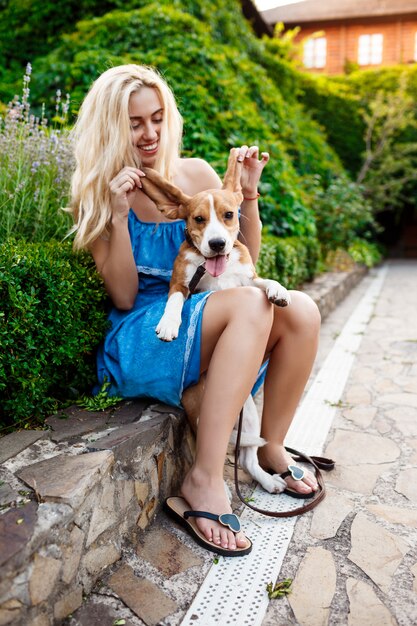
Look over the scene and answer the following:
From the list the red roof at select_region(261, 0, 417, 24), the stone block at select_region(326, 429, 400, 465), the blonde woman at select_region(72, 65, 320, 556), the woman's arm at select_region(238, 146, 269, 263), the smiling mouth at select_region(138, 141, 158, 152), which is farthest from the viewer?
the red roof at select_region(261, 0, 417, 24)

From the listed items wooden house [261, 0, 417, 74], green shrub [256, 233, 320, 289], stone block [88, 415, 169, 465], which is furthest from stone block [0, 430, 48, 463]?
wooden house [261, 0, 417, 74]

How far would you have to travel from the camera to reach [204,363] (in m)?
2.33

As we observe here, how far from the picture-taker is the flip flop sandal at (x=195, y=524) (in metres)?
2.03

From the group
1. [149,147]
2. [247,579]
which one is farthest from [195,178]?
[247,579]

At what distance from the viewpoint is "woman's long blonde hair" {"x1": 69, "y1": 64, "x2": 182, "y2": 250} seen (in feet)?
8.32

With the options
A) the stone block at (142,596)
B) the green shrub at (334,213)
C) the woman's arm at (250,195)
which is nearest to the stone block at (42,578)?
the stone block at (142,596)

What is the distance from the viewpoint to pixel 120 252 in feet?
8.16

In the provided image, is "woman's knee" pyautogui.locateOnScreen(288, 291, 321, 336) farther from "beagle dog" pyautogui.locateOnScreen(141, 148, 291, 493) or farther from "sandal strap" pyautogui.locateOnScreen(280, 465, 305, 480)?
"sandal strap" pyautogui.locateOnScreen(280, 465, 305, 480)

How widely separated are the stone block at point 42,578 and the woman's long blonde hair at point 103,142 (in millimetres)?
1462

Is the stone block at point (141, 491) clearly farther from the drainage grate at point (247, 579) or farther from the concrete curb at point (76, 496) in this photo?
the drainage grate at point (247, 579)

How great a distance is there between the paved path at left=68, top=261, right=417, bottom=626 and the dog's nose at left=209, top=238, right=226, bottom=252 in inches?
44.9

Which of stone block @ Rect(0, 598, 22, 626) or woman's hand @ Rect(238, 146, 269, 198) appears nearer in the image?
stone block @ Rect(0, 598, 22, 626)

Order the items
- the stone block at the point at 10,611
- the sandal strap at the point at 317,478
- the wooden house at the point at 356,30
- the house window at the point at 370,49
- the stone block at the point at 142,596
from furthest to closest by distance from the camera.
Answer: the house window at the point at 370,49 < the wooden house at the point at 356,30 < the sandal strap at the point at 317,478 < the stone block at the point at 142,596 < the stone block at the point at 10,611

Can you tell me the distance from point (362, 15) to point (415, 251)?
9326 millimetres
